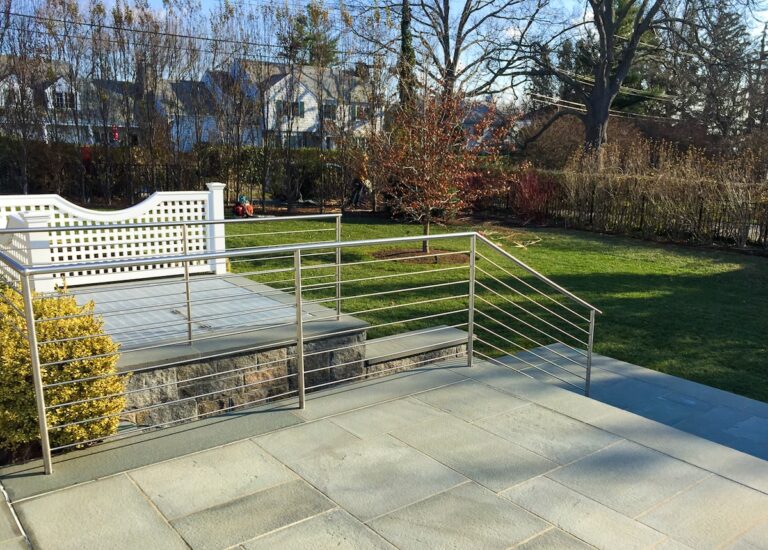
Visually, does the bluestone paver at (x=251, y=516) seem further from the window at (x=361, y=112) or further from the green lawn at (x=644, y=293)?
the window at (x=361, y=112)

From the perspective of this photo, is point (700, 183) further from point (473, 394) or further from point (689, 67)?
point (689, 67)

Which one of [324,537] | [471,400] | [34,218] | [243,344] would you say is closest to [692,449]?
[471,400]

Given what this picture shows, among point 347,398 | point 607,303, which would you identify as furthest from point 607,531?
point 607,303

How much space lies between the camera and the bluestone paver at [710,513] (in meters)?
2.63

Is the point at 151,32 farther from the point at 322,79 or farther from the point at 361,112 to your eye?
the point at 361,112

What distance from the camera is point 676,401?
4.94 meters

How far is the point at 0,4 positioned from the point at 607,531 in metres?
19.1

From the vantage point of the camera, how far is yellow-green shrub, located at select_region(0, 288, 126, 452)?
305 centimetres

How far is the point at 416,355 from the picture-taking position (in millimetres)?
5430

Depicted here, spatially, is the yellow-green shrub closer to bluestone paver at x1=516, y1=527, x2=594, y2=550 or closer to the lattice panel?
bluestone paver at x1=516, y1=527, x2=594, y2=550

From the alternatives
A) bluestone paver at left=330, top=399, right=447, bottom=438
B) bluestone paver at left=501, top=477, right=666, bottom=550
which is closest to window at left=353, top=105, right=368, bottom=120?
bluestone paver at left=330, top=399, right=447, bottom=438

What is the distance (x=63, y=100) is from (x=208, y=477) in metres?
17.3

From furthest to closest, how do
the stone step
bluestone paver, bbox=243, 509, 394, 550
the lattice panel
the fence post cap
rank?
the lattice panel < the fence post cap < the stone step < bluestone paver, bbox=243, 509, 394, 550

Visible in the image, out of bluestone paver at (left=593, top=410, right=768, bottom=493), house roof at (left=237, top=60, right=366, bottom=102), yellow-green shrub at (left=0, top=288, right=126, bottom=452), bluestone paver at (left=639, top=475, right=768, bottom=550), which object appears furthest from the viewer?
house roof at (left=237, top=60, right=366, bottom=102)
